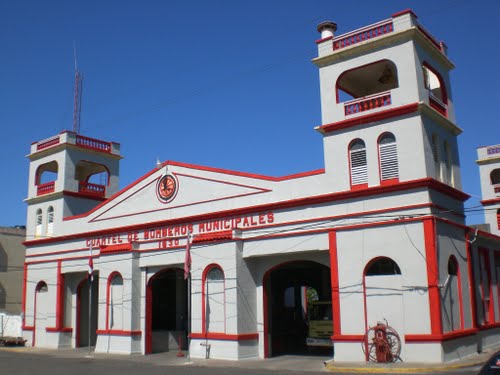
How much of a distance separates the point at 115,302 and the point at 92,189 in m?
9.63

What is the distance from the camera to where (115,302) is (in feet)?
87.7

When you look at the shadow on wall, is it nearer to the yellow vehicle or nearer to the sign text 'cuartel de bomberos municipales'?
the sign text 'cuartel de bomberos municipales'

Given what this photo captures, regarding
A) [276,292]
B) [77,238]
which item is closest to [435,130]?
[276,292]

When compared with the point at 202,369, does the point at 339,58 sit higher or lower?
higher

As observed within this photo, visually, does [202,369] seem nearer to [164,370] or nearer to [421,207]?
[164,370]

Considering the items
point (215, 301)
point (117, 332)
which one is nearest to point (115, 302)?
point (117, 332)

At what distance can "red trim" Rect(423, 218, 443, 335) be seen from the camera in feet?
57.0

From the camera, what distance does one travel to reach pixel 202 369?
62.9 feet

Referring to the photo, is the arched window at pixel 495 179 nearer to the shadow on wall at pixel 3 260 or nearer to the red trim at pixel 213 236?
the red trim at pixel 213 236

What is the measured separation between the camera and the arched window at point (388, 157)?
19.4 metres

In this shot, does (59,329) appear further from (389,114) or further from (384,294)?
(389,114)

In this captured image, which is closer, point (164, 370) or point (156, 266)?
point (164, 370)

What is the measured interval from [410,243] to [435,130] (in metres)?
4.67

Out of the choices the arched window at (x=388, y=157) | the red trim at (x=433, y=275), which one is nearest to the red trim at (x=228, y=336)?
the red trim at (x=433, y=275)
